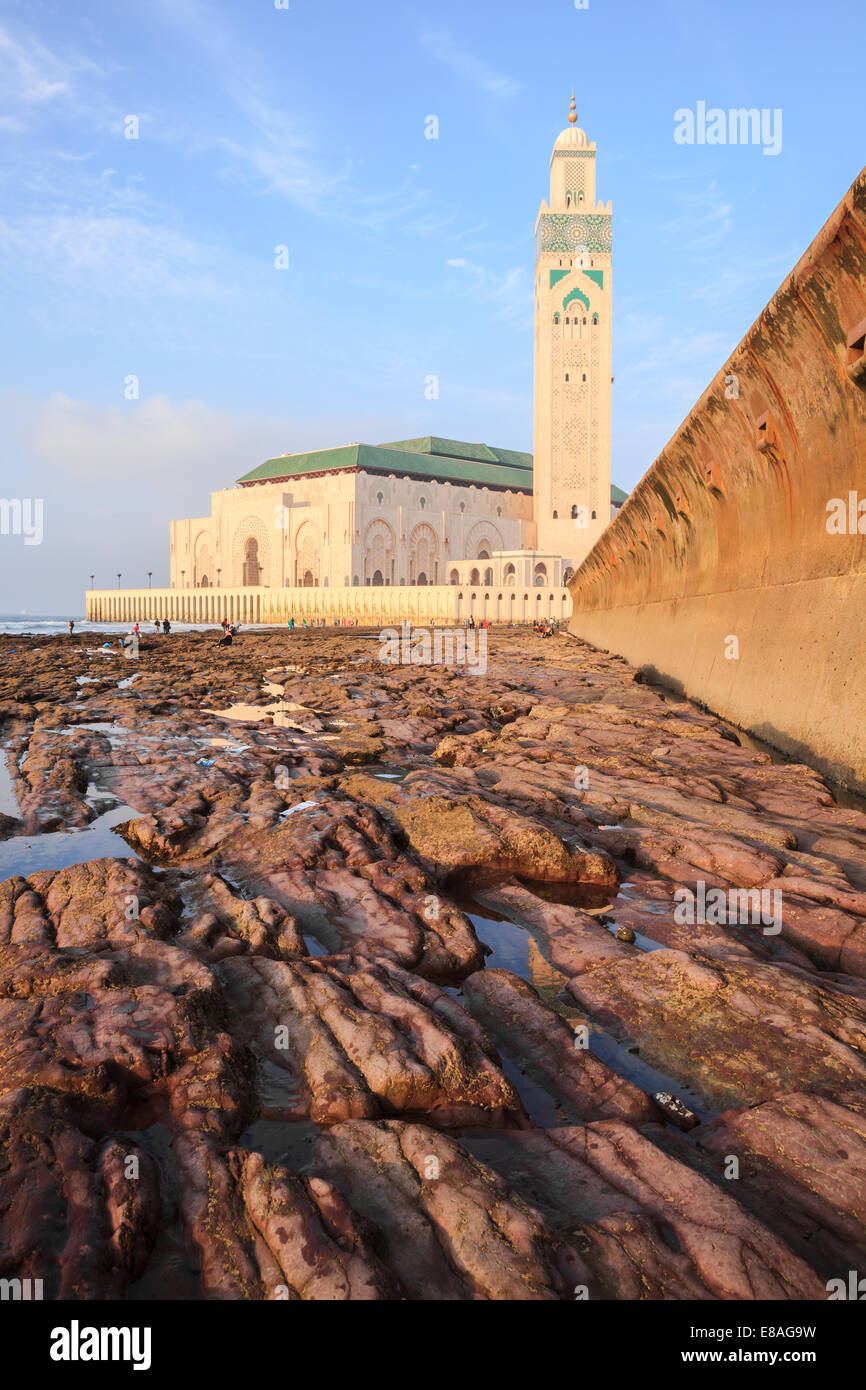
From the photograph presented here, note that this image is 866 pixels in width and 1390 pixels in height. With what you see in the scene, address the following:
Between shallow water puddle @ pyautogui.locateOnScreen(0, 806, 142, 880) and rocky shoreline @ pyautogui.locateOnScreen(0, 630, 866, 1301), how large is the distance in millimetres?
40

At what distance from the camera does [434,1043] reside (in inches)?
126

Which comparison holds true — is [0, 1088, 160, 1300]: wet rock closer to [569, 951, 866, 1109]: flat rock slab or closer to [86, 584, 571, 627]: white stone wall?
[569, 951, 866, 1109]: flat rock slab

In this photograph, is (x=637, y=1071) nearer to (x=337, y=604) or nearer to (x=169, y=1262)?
(x=169, y=1262)

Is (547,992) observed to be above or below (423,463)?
below

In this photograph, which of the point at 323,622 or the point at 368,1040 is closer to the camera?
the point at 368,1040

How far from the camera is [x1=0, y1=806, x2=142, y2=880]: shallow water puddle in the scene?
5.82 meters

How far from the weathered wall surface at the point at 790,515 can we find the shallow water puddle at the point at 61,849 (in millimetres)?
6430

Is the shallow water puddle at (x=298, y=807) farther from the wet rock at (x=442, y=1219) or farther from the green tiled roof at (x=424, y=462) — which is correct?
the green tiled roof at (x=424, y=462)

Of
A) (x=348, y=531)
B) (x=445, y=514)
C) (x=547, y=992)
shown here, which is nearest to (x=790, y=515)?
(x=547, y=992)

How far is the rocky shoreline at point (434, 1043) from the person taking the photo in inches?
88.1

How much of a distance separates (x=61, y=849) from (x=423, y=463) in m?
87.7

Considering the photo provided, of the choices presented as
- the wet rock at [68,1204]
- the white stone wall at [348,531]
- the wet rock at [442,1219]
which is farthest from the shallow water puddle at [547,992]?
the white stone wall at [348,531]
